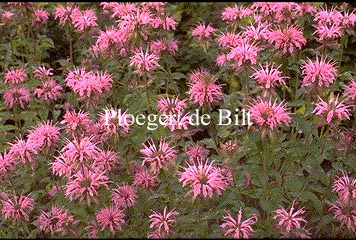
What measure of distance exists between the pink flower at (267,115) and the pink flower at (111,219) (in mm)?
677

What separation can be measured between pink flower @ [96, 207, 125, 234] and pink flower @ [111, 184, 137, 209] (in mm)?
76

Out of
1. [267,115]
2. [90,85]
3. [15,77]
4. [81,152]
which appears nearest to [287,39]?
[267,115]

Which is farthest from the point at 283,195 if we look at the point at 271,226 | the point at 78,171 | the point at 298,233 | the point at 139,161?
the point at 78,171

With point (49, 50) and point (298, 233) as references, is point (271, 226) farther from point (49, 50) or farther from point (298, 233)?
point (49, 50)

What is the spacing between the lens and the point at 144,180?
2.71 metres

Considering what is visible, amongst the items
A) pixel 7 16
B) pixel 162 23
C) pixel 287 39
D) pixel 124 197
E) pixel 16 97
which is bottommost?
pixel 124 197

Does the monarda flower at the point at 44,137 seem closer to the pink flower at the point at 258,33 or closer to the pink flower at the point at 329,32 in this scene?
the pink flower at the point at 258,33

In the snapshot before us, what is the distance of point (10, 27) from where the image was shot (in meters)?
4.04

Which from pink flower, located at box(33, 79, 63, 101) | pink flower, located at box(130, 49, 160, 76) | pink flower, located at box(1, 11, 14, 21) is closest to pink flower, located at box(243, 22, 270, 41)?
pink flower, located at box(130, 49, 160, 76)

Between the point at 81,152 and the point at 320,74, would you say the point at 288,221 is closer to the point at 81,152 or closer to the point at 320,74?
the point at 320,74

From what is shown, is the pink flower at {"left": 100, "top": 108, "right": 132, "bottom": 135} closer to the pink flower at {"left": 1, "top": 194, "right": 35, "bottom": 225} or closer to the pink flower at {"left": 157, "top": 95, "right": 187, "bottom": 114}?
the pink flower at {"left": 157, "top": 95, "right": 187, "bottom": 114}

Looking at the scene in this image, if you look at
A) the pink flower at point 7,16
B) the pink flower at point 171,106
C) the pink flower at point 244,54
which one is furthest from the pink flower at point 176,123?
the pink flower at point 7,16

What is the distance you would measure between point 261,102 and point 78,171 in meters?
0.77

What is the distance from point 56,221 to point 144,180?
42cm
